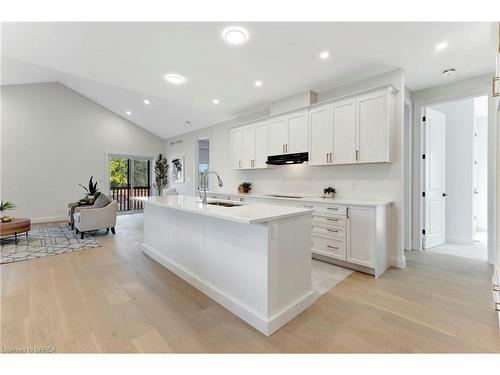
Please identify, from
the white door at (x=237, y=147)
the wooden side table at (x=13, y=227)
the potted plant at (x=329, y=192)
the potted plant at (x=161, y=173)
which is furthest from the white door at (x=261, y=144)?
the potted plant at (x=161, y=173)

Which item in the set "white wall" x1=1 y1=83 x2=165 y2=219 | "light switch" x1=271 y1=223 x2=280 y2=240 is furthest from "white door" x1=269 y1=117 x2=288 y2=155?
"white wall" x1=1 y1=83 x2=165 y2=219

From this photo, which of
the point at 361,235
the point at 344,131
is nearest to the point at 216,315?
the point at 361,235

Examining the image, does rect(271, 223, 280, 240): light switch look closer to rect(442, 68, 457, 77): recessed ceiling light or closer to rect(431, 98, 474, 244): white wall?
rect(442, 68, 457, 77): recessed ceiling light

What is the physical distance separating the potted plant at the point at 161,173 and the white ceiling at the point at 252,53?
465 cm

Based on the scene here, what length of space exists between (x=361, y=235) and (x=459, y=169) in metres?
3.16

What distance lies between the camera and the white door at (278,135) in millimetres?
4340

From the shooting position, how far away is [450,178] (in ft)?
15.0

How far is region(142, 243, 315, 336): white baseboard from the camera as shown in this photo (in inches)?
72.4

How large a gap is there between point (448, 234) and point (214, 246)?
15.8 feet

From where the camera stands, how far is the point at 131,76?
411 cm

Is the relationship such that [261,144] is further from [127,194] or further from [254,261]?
[127,194]

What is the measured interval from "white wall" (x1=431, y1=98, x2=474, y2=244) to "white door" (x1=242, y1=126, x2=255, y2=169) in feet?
11.5

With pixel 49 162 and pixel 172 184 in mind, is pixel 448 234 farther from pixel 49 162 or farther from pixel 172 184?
pixel 49 162
